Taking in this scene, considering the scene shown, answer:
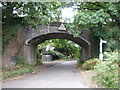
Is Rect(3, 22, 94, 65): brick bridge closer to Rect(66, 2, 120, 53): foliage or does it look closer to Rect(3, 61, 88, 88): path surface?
Rect(66, 2, 120, 53): foliage

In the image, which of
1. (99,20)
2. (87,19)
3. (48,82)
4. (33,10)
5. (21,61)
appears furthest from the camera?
(21,61)

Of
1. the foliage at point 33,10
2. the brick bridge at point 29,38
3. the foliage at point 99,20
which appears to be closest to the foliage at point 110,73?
the foliage at point 99,20

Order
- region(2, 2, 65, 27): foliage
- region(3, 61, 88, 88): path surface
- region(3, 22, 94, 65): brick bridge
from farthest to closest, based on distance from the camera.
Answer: region(3, 22, 94, 65): brick bridge
region(2, 2, 65, 27): foliage
region(3, 61, 88, 88): path surface

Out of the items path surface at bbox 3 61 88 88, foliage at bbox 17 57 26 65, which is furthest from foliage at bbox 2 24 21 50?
path surface at bbox 3 61 88 88

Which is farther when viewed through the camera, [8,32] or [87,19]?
[8,32]

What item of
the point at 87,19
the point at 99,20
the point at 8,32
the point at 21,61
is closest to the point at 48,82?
the point at 87,19

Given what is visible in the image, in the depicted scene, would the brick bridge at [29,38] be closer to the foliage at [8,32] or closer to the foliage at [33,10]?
the foliage at [8,32]

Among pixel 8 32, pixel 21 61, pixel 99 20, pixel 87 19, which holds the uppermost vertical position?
pixel 87 19

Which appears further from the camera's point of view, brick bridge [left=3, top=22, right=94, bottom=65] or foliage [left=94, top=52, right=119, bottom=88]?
brick bridge [left=3, top=22, right=94, bottom=65]

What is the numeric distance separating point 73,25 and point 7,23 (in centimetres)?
567

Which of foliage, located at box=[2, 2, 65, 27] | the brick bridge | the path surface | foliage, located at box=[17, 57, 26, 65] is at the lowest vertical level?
the path surface

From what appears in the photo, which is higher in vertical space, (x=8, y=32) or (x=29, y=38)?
(x=8, y=32)

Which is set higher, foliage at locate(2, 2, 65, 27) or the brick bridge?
foliage at locate(2, 2, 65, 27)

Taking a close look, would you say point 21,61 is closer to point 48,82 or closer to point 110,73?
point 48,82
